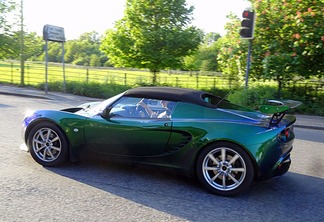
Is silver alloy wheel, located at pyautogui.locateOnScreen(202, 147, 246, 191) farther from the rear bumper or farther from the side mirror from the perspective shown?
the side mirror

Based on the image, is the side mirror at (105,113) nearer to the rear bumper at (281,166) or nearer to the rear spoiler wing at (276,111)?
the rear spoiler wing at (276,111)

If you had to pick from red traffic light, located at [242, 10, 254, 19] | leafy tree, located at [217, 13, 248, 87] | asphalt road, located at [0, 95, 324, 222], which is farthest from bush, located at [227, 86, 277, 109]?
asphalt road, located at [0, 95, 324, 222]

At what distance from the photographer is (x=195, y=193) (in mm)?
4086

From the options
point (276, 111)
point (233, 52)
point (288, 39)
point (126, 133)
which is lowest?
point (126, 133)

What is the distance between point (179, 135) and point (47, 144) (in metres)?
1.95

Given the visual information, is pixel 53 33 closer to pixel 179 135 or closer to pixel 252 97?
pixel 252 97

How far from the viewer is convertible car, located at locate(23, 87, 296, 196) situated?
4.04 meters

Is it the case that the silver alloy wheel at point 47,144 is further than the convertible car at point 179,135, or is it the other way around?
the silver alloy wheel at point 47,144

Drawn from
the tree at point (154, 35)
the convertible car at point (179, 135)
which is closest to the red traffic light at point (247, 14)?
the tree at point (154, 35)

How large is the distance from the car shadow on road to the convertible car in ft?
0.72

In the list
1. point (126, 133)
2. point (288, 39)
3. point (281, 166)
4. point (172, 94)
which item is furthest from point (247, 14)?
point (126, 133)

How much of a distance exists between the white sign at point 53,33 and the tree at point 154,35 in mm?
2320

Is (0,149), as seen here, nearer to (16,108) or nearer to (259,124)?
(259,124)

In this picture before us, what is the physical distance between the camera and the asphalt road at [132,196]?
11.2ft
